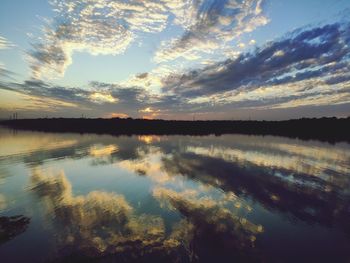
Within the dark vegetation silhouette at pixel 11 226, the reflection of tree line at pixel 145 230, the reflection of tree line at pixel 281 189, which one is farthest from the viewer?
the reflection of tree line at pixel 281 189

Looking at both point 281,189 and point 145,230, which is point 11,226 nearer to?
point 145,230

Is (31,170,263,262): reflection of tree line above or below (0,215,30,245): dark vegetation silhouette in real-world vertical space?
below

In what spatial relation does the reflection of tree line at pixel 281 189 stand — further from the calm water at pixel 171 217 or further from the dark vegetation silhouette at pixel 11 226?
the dark vegetation silhouette at pixel 11 226

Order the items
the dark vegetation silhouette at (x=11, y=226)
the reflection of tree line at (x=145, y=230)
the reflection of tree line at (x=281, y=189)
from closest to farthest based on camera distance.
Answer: the reflection of tree line at (x=145, y=230) < the dark vegetation silhouette at (x=11, y=226) < the reflection of tree line at (x=281, y=189)

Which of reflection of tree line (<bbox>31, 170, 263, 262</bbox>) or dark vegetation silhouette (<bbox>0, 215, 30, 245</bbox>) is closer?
reflection of tree line (<bbox>31, 170, 263, 262</bbox>)

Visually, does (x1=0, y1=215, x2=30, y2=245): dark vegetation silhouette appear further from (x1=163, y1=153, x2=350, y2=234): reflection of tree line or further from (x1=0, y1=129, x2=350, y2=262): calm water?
(x1=163, y1=153, x2=350, y2=234): reflection of tree line

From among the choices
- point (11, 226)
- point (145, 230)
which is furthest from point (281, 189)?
point (11, 226)

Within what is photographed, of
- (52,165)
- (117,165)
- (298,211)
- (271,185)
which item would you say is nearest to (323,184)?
(271,185)

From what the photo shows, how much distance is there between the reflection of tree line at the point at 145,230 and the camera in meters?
9.27

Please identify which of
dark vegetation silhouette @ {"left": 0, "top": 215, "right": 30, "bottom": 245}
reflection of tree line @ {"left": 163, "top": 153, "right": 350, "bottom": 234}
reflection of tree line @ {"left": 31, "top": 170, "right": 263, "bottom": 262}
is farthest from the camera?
reflection of tree line @ {"left": 163, "top": 153, "right": 350, "bottom": 234}

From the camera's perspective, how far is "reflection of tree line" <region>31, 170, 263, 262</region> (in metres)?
9.27

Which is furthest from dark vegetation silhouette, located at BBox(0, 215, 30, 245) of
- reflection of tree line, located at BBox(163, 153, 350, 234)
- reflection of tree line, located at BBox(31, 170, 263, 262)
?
reflection of tree line, located at BBox(163, 153, 350, 234)

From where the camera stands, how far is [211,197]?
16.7 meters

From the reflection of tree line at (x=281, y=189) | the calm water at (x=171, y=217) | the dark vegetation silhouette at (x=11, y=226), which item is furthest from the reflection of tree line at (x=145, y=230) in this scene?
the reflection of tree line at (x=281, y=189)
